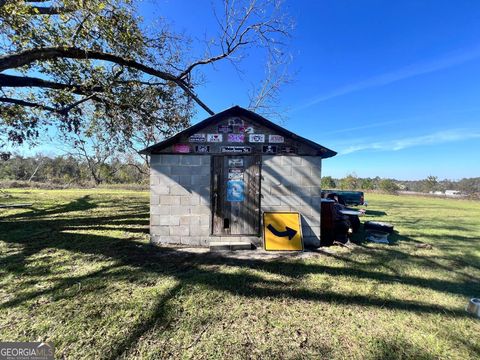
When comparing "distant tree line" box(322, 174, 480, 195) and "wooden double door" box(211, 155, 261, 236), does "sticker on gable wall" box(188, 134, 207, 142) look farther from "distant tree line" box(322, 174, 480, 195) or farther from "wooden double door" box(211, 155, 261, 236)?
"distant tree line" box(322, 174, 480, 195)

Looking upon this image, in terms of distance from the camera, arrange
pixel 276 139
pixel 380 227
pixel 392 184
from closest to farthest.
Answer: pixel 276 139 < pixel 380 227 < pixel 392 184

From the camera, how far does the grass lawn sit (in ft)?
7.96

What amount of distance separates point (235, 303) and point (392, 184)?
1829 inches

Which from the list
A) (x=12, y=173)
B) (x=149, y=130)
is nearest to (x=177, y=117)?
(x=149, y=130)

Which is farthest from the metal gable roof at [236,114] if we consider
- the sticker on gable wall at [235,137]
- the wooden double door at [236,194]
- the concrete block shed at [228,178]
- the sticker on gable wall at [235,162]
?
the sticker on gable wall at [235,162]

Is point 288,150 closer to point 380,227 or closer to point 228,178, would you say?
point 228,178

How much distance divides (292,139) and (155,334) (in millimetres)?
5214

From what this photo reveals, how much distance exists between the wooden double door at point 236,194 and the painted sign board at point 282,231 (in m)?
0.32

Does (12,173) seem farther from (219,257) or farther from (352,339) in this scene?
(352,339)

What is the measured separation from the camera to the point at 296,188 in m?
6.12

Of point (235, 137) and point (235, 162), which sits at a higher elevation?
point (235, 137)

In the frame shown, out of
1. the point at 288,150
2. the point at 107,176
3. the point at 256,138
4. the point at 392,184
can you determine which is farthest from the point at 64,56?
the point at 392,184

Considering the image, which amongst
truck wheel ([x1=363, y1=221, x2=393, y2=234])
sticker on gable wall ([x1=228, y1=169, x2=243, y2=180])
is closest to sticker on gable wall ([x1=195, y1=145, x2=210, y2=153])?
sticker on gable wall ([x1=228, y1=169, x2=243, y2=180])

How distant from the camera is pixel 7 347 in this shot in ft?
7.64
